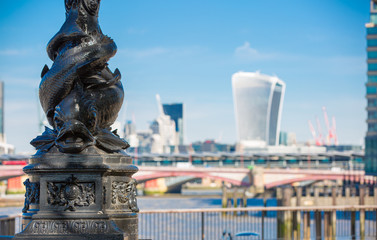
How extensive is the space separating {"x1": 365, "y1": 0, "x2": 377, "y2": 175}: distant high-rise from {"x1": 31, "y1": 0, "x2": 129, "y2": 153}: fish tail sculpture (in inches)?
2962

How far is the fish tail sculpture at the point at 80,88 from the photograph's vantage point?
9.19 metres

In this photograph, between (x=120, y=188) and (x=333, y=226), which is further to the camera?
(x=333, y=226)

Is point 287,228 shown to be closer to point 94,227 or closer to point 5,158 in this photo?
point 94,227

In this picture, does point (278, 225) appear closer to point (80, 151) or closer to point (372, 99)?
point (80, 151)

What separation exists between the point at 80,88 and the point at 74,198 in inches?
56.1

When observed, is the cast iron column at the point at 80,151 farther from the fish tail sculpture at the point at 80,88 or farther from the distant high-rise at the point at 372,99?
the distant high-rise at the point at 372,99

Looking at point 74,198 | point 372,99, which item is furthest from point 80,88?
point 372,99

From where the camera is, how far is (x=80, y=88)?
938cm

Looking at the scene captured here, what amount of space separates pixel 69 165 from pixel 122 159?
753 millimetres

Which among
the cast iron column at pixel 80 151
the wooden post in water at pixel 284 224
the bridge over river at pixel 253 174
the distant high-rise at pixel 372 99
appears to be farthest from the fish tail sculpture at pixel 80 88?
the bridge over river at pixel 253 174

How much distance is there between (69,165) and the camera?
895 centimetres

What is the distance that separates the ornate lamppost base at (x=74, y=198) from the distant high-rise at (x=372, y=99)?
75695mm

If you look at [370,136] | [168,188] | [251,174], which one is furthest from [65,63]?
[168,188]

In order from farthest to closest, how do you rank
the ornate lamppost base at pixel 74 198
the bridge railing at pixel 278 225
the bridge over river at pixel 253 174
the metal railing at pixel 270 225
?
the bridge over river at pixel 253 174
the bridge railing at pixel 278 225
the metal railing at pixel 270 225
the ornate lamppost base at pixel 74 198
